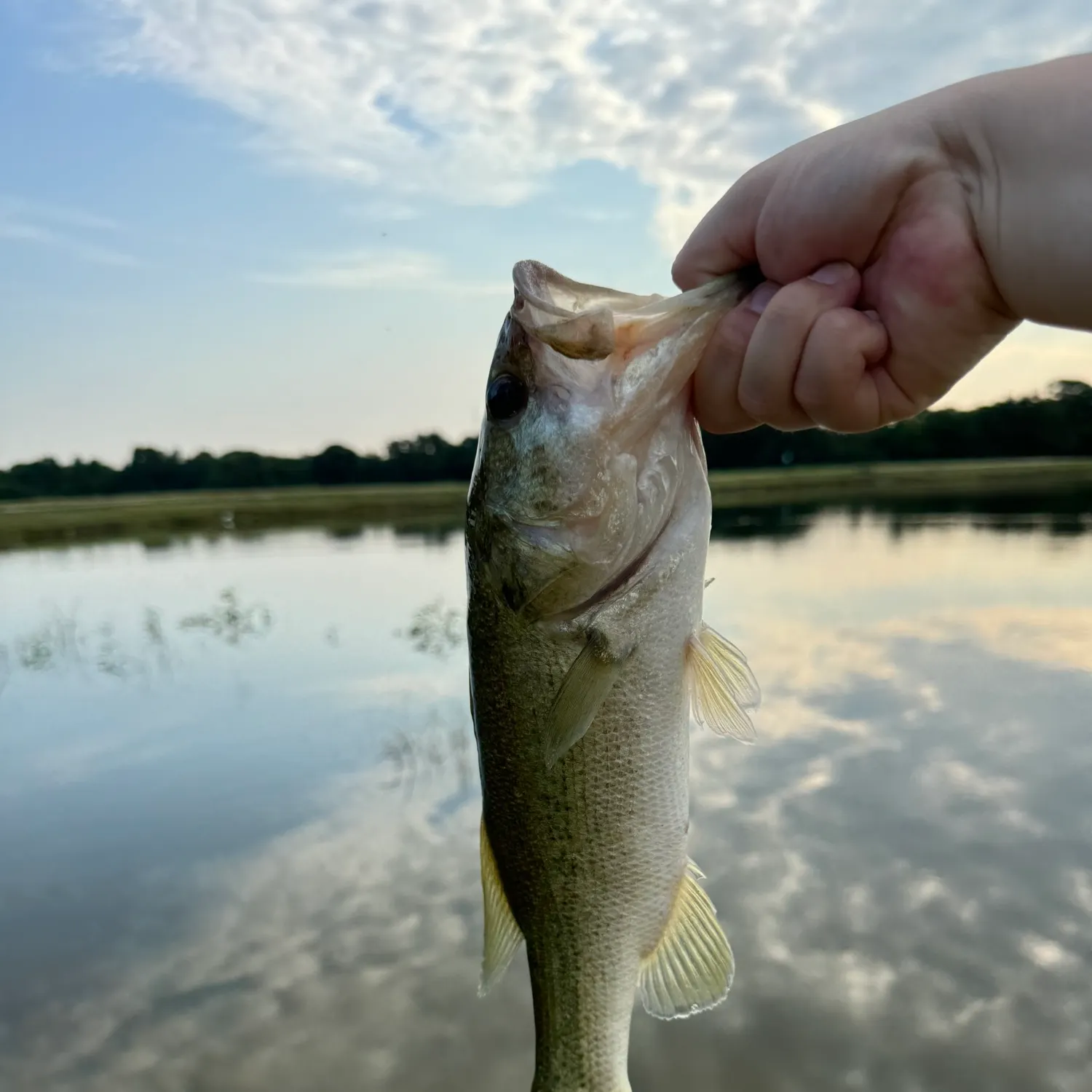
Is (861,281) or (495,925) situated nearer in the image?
(861,281)

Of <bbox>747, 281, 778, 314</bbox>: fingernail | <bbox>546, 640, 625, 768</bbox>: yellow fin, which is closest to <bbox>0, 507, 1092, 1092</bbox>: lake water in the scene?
<bbox>546, 640, 625, 768</bbox>: yellow fin

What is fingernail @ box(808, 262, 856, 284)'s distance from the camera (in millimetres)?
1720

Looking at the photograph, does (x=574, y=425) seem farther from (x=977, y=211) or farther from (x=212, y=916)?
(x=212, y=916)

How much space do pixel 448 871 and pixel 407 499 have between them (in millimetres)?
40541

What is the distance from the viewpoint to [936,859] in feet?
21.1

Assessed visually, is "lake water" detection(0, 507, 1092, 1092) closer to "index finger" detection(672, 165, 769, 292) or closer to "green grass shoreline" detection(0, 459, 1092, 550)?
"index finger" detection(672, 165, 769, 292)

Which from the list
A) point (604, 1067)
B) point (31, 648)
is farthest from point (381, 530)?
point (604, 1067)

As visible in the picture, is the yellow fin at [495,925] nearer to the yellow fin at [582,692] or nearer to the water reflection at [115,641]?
the yellow fin at [582,692]

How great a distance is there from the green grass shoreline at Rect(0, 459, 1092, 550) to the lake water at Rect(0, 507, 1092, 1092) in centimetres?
2414

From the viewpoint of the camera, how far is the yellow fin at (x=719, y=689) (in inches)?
75.8

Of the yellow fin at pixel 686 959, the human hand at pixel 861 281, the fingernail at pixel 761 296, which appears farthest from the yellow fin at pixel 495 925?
the fingernail at pixel 761 296

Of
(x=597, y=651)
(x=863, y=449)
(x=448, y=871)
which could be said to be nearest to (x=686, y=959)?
(x=597, y=651)

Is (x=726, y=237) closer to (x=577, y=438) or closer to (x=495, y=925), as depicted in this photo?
(x=577, y=438)

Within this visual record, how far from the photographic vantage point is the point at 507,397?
6.26 feet
